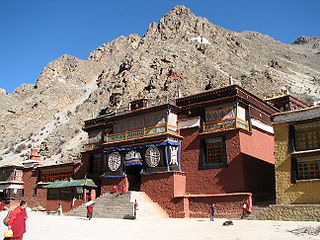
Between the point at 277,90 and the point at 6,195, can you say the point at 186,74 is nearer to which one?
the point at 277,90

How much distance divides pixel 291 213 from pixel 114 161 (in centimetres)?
1442

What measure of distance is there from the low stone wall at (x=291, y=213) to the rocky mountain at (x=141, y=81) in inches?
963

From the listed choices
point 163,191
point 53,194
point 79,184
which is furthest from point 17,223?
point 53,194

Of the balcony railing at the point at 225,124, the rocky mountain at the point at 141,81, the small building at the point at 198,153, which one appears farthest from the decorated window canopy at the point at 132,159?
the rocky mountain at the point at 141,81

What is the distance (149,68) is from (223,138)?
41.1m

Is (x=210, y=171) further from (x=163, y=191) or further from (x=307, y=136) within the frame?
(x=307, y=136)

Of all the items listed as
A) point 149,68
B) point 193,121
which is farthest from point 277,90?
point 193,121

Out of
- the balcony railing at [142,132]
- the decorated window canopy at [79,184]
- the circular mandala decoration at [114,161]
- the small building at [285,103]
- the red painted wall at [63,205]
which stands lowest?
the red painted wall at [63,205]

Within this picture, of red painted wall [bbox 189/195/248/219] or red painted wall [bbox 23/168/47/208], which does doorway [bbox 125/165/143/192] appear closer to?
red painted wall [bbox 189/195/248/219]

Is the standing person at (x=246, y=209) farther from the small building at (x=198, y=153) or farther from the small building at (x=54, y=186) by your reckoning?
the small building at (x=54, y=186)

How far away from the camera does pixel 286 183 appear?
62.3 feet

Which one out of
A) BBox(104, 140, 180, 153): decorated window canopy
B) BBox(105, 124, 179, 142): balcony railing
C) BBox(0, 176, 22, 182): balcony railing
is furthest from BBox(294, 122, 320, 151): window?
BBox(0, 176, 22, 182): balcony railing

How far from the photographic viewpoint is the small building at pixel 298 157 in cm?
1836

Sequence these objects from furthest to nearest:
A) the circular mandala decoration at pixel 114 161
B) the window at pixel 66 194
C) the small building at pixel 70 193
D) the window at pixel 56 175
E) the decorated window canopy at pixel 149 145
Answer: the window at pixel 56 175 < the window at pixel 66 194 < the small building at pixel 70 193 < the circular mandala decoration at pixel 114 161 < the decorated window canopy at pixel 149 145
